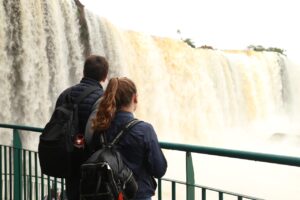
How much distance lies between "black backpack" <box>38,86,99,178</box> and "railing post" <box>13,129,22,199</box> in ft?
4.59

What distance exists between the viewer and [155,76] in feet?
68.9

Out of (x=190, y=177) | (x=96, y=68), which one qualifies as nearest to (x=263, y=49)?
(x=96, y=68)

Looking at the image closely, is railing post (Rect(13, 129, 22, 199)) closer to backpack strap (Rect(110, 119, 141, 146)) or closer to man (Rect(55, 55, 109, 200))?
man (Rect(55, 55, 109, 200))

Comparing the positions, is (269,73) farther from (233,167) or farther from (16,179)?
(16,179)

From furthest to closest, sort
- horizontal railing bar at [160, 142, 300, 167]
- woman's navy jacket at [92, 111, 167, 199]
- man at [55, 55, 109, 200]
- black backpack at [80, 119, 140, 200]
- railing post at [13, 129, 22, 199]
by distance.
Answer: railing post at [13, 129, 22, 199], man at [55, 55, 109, 200], woman's navy jacket at [92, 111, 167, 199], black backpack at [80, 119, 140, 200], horizontal railing bar at [160, 142, 300, 167]

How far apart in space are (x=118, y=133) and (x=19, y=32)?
37.2 ft

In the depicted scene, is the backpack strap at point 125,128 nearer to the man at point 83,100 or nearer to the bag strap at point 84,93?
the man at point 83,100

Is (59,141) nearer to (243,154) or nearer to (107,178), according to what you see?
(107,178)

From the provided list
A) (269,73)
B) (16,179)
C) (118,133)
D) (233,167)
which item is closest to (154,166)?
(118,133)

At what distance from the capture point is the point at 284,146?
1097 inches

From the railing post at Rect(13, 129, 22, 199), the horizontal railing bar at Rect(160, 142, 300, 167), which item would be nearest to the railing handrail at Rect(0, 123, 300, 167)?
the horizontal railing bar at Rect(160, 142, 300, 167)

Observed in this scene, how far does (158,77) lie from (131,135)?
61.3 ft

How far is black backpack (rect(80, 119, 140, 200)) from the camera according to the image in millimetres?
2508

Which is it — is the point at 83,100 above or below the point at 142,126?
above
